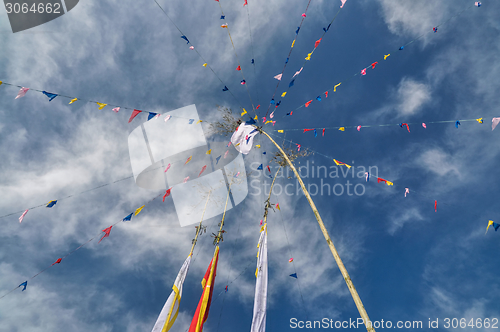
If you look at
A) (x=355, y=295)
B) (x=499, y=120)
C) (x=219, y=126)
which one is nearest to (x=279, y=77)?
(x=219, y=126)

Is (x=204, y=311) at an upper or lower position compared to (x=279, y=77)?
lower

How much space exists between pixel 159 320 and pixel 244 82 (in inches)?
423

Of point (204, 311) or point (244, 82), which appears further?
point (244, 82)

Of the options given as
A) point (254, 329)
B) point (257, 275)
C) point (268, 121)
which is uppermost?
point (268, 121)

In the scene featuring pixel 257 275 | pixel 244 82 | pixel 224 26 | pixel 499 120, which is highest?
pixel 224 26

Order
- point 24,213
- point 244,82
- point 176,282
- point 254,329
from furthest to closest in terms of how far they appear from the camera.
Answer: point 244,82 → point 24,213 → point 176,282 → point 254,329

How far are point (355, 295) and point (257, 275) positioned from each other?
3080 mm

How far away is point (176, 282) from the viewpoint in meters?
7.57

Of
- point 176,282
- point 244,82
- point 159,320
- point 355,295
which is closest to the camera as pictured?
point 355,295

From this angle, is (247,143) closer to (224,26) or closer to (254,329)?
(224,26)

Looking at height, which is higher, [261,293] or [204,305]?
[204,305]

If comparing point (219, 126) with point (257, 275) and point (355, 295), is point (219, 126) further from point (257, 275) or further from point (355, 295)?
point (355, 295)

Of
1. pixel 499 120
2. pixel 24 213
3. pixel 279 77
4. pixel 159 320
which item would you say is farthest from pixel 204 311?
pixel 499 120

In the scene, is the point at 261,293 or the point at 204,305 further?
the point at 261,293
